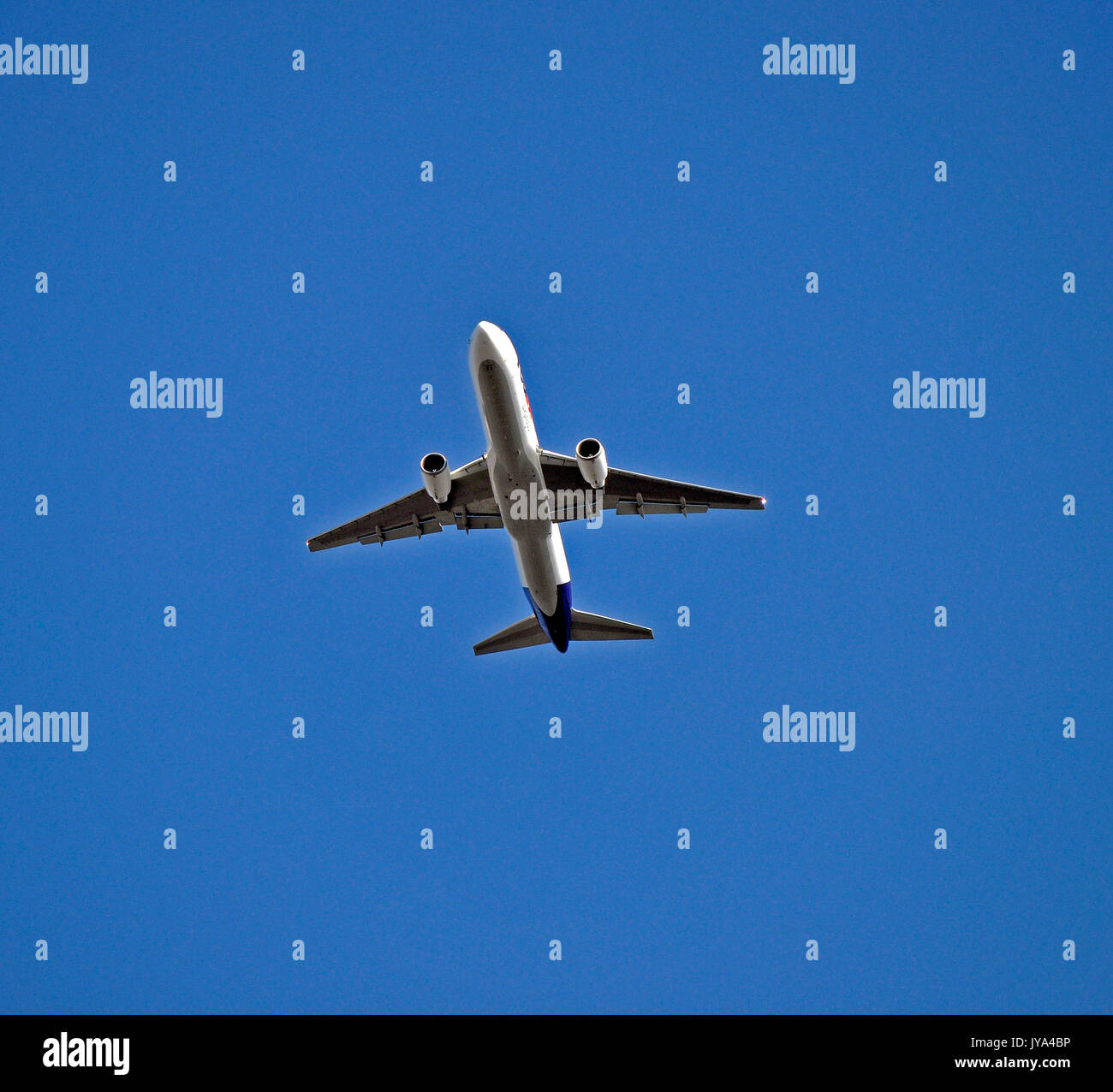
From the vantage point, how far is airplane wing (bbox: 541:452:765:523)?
35.8 meters

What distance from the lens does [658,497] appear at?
36406 millimetres

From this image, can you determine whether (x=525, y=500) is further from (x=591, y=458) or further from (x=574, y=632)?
(x=574, y=632)

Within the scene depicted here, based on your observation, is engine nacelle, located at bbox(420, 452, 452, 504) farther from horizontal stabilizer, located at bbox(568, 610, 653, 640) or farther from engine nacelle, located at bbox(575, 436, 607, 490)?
horizontal stabilizer, located at bbox(568, 610, 653, 640)

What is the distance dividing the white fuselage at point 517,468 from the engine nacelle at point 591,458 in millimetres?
1135

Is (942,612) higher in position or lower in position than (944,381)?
lower

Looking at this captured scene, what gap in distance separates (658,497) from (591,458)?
15.8 feet

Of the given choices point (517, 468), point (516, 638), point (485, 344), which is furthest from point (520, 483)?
point (516, 638)

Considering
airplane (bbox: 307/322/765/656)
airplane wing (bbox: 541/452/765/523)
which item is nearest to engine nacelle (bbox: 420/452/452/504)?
airplane (bbox: 307/322/765/656)

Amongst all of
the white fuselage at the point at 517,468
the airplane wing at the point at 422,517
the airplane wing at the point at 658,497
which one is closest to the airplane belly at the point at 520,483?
the white fuselage at the point at 517,468

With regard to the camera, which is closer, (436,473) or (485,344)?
(485,344)

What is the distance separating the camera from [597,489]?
33.7 metres
